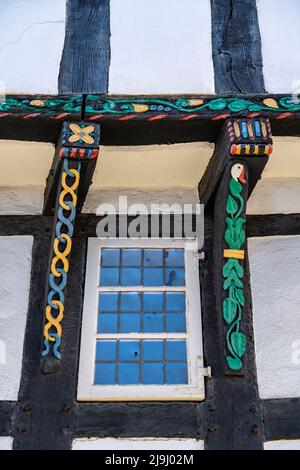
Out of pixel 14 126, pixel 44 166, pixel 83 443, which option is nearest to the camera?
pixel 83 443

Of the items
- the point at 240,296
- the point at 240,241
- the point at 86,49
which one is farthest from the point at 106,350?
the point at 86,49

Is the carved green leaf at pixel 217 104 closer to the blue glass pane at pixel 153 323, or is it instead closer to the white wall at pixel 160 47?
the white wall at pixel 160 47

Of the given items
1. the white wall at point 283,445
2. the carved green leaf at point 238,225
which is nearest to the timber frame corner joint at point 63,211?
the carved green leaf at point 238,225

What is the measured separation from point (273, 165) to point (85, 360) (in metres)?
1.71

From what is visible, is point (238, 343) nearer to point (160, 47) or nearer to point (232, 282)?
point (232, 282)

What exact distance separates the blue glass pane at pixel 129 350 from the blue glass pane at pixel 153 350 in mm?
41

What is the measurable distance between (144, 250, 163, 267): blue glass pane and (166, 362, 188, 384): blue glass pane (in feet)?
2.15

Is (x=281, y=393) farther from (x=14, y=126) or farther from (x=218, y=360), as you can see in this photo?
(x=14, y=126)

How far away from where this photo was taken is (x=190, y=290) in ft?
14.9

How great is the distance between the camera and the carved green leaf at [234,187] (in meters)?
4.28

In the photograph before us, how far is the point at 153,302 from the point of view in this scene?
14.8 feet

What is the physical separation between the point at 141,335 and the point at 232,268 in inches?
26.3

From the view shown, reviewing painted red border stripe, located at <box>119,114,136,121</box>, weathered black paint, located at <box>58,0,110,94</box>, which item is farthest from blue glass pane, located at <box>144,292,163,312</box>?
weathered black paint, located at <box>58,0,110,94</box>

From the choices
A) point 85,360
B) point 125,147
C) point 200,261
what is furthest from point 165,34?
point 85,360
